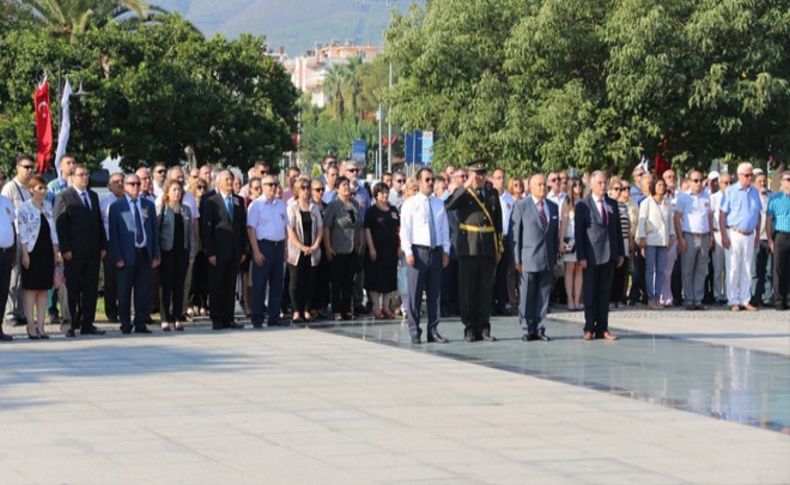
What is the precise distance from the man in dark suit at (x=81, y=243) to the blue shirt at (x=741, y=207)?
9.39 meters

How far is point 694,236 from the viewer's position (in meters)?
24.1

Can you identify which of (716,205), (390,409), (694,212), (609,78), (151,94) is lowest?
(390,409)

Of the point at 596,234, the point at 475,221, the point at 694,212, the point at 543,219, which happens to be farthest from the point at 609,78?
the point at 475,221

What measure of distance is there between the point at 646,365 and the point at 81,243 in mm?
6757

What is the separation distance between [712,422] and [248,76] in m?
53.5

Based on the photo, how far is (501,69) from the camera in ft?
125

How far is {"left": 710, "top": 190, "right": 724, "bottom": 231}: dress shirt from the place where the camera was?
24141 mm

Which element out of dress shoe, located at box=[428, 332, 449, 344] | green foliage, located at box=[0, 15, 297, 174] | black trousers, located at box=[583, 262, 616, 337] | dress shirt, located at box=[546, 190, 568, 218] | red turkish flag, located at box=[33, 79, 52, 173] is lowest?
dress shoe, located at box=[428, 332, 449, 344]

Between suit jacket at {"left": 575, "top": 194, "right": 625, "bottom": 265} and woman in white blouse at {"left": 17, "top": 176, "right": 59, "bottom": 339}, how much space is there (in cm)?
606

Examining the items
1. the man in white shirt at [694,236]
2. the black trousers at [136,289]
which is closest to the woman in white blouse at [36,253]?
the black trousers at [136,289]

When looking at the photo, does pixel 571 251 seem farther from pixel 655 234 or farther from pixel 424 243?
pixel 424 243

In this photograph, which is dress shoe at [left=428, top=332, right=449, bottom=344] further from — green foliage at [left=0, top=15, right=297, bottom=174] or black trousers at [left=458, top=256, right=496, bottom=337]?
green foliage at [left=0, top=15, right=297, bottom=174]

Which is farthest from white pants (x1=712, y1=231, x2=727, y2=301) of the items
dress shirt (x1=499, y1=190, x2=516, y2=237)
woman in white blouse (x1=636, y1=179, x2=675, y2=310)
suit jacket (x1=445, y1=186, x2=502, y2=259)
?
suit jacket (x1=445, y1=186, x2=502, y2=259)

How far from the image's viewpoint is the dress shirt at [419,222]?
19.0 metres
